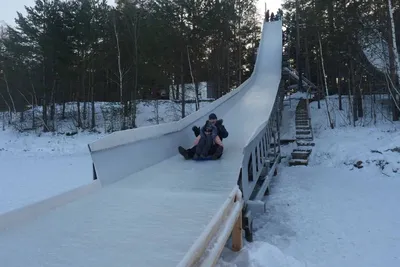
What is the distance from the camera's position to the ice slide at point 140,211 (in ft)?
7.98

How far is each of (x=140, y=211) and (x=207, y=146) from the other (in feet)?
9.09

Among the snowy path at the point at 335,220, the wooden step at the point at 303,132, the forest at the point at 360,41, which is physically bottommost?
the snowy path at the point at 335,220

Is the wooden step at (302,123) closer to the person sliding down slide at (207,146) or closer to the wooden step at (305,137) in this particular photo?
the wooden step at (305,137)

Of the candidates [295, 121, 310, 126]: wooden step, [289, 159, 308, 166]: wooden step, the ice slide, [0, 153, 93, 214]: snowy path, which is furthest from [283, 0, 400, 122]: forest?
[0, 153, 93, 214]: snowy path

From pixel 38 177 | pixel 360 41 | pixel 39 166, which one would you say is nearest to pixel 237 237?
pixel 38 177

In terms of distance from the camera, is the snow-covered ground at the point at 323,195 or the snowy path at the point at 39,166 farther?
the snowy path at the point at 39,166

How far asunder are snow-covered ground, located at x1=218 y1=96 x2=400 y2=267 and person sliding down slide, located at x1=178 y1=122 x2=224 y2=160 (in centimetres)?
136

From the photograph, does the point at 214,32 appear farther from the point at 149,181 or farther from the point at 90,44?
the point at 149,181

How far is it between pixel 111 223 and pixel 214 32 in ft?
60.7

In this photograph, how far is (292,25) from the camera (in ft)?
78.9

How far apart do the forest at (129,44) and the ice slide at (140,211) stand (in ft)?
44.0

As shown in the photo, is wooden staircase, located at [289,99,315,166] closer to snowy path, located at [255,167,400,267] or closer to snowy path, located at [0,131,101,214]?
snowy path, located at [255,167,400,267]

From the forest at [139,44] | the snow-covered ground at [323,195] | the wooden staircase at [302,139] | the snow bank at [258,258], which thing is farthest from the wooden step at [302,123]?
the snow bank at [258,258]

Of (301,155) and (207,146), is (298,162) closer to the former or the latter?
(301,155)
